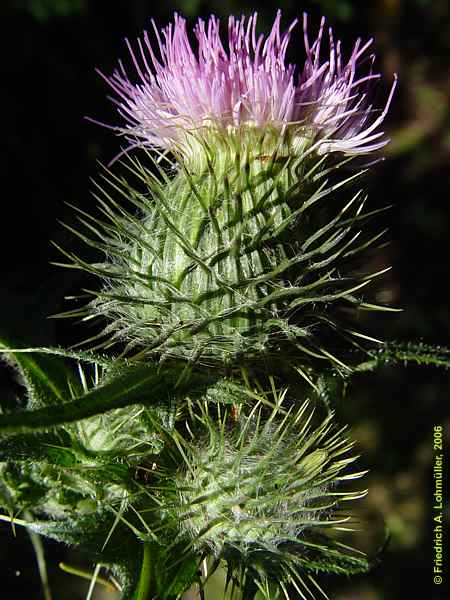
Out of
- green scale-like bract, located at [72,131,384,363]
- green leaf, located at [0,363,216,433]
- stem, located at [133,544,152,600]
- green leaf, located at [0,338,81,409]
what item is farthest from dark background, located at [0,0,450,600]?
stem, located at [133,544,152,600]

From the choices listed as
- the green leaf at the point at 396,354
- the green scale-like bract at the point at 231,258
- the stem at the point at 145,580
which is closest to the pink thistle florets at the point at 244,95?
the green scale-like bract at the point at 231,258

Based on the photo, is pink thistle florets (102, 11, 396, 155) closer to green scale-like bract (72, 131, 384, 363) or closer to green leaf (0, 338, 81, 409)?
green scale-like bract (72, 131, 384, 363)

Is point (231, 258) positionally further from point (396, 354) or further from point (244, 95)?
point (396, 354)

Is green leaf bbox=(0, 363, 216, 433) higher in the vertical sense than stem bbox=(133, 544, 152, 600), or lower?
higher

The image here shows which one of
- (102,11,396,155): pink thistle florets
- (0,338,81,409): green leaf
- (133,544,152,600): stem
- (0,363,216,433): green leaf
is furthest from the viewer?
(102,11,396,155): pink thistle florets

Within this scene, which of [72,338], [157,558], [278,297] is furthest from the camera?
[72,338]

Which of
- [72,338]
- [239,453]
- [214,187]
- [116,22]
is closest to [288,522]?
[239,453]

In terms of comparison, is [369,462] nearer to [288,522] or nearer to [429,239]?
[429,239]
